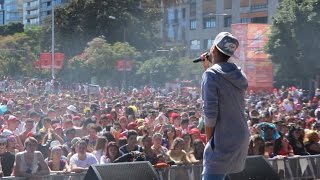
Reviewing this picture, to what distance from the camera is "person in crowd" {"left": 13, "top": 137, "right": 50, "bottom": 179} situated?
8.65 meters

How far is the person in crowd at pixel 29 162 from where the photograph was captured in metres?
8.65

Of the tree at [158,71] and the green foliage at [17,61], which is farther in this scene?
the green foliage at [17,61]

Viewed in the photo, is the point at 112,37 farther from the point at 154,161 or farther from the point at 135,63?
the point at 154,161

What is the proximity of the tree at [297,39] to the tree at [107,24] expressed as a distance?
27131 mm

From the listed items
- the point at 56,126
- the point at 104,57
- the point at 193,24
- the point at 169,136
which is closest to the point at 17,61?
the point at 193,24

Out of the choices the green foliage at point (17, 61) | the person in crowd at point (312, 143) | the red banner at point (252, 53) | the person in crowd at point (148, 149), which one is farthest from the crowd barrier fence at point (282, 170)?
the green foliage at point (17, 61)

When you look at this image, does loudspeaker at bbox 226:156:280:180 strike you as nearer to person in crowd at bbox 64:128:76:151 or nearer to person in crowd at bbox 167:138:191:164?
person in crowd at bbox 167:138:191:164

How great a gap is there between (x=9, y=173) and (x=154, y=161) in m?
2.05

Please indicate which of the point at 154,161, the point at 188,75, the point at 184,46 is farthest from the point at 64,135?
the point at 184,46

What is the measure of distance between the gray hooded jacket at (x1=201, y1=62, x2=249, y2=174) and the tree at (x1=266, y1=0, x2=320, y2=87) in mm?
38308

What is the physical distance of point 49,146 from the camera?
11.2 metres

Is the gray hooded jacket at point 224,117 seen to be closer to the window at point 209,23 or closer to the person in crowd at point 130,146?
the person in crowd at point 130,146

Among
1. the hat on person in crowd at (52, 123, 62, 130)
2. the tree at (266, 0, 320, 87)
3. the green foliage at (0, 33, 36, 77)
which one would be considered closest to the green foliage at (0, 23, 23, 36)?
the green foliage at (0, 33, 36, 77)

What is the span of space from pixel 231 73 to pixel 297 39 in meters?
39.5
